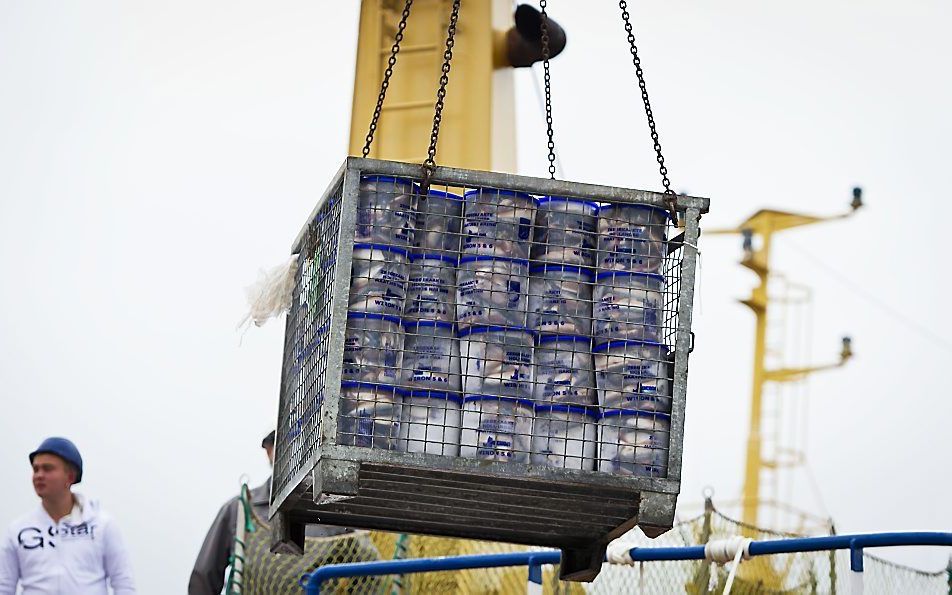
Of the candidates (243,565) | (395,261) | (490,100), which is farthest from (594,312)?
(490,100)

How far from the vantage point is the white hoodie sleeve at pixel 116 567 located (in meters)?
10.4

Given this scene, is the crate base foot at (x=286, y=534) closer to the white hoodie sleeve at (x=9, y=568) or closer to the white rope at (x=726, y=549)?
the white rope at (x=726, y=549)

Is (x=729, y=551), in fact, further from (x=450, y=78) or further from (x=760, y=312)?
(x=760, y=312)

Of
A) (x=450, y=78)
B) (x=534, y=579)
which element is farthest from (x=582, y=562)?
(x=450, y=78)

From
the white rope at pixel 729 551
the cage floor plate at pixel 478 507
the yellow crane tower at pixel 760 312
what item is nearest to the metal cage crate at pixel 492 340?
the cage floor plate at pixel 478 507

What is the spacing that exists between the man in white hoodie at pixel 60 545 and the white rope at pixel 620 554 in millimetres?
3249

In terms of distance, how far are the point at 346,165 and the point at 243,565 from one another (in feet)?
17.0

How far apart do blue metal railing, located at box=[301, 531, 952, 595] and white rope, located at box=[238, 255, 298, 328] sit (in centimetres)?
192

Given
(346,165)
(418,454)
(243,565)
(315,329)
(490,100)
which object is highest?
(490,100)

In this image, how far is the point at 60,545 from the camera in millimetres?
10359

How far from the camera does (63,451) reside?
1041 cm

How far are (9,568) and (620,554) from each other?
391 cm

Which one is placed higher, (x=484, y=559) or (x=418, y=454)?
(x=418, y=454)

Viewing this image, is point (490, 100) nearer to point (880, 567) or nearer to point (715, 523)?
point (715, 523)
